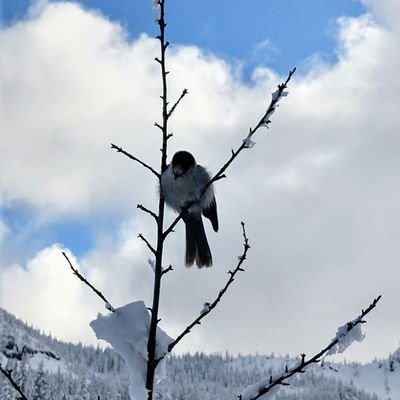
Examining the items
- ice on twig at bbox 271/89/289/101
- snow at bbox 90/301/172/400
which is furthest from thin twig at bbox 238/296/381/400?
ice on twig at bbox 271/89/289/101

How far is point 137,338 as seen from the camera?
304 centimetres

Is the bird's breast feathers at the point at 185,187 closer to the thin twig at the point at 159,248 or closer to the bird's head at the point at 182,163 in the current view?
the bird's head at the point at 182,163

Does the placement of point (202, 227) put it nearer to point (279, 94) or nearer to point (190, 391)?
point (279, 94)

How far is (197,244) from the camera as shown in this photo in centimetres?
604

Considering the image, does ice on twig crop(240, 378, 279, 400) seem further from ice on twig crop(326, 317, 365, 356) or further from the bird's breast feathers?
the bird's breast feathers

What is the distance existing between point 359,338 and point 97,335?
121cm

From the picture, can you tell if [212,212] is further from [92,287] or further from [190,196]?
[92,287]

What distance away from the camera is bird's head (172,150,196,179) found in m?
5.82

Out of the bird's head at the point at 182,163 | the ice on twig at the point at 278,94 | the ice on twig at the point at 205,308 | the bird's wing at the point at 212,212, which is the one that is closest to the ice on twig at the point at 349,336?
the ice on twig at the point at 205,308

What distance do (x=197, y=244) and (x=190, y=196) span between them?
0.45 m

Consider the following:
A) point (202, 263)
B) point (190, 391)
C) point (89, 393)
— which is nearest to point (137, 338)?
point (202, 263)

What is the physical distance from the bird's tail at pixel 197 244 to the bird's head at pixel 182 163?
551 mm

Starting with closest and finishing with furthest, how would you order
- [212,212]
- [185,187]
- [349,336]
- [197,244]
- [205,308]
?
[349,336] < [205,308] < [185,187] < [197,244] < [212,212]

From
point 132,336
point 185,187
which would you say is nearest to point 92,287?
point 132,336
